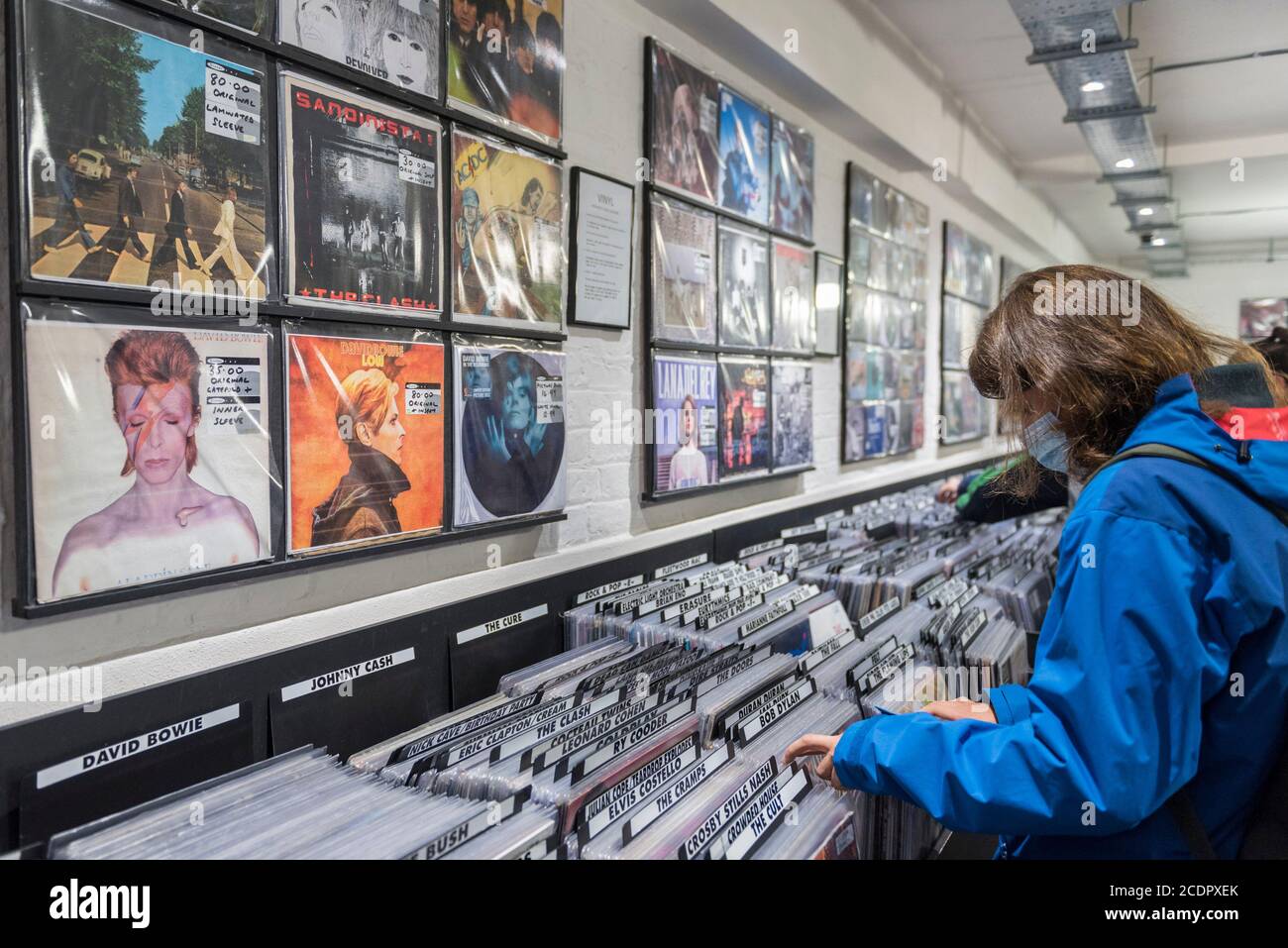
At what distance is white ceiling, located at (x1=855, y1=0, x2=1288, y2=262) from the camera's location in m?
4.11

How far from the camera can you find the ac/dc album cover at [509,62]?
200 centimetres

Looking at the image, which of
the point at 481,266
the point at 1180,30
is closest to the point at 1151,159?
the point at 1180,30

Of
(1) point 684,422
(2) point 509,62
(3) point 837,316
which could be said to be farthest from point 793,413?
(2) point 509,62

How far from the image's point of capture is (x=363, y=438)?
69.9 inches

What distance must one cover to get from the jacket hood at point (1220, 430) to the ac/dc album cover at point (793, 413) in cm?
227

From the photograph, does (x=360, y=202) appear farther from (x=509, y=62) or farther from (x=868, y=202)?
(x=868, y=202)

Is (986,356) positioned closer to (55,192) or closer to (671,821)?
(671,821)

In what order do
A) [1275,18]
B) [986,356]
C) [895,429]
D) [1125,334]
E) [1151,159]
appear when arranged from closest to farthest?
[1125,334] < [986,356] < [1275,18] < [895,429] < [1151,159]

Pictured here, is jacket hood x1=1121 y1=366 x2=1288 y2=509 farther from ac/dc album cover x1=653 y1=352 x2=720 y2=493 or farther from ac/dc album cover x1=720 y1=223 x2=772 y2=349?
ac/dc album cover x1=720 y1=223 x2=772 y2=349

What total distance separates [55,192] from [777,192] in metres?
2.70

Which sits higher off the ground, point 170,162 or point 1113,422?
point 170,162

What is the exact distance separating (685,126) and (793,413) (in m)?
1.30

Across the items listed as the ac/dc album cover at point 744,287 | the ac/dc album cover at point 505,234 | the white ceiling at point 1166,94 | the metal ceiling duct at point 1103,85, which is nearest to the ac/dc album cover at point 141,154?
the ac/dc album cover at point 505,234
